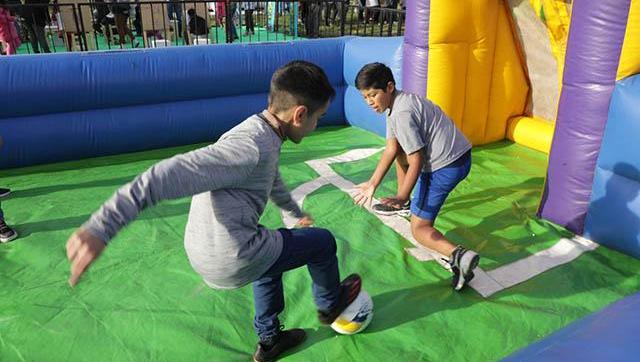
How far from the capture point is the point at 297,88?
1812mm

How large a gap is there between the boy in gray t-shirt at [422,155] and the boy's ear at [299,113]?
951 mm

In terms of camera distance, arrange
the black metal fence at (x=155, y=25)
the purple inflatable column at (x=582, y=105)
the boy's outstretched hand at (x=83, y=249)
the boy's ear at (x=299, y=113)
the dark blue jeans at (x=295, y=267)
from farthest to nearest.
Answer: the black metal fence at (x=155, y=25) < the purple inflatable column at (x=582, y=105) < the dark blue jeans at (x=295, y=267) < the boy's ear at (x=299, y=113) < the boy's outstretched hand at (x=83, y=249)

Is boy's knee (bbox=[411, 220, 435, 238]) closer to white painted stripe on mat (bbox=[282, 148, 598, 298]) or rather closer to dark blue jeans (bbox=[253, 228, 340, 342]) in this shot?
white painted stripe on mat (bbox=[282, 148, 598, 298])

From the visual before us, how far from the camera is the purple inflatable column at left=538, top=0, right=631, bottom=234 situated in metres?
2.92

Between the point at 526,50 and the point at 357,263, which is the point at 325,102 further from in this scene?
the point at 526,50

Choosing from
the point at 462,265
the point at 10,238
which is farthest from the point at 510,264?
the point at 10,238

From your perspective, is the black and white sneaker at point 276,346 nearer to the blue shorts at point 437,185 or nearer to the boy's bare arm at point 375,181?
the boy's bare arm at point 375,181

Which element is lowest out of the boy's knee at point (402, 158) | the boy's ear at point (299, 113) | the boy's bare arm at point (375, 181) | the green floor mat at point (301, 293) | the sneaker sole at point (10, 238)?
the green floor mat at point (301, 293)

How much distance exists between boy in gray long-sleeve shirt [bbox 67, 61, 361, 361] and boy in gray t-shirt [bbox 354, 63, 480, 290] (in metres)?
0.71

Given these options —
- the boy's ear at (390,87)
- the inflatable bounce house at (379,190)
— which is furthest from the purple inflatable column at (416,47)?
the boy's ear at (390,87)

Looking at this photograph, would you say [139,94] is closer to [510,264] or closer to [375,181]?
[375,181]

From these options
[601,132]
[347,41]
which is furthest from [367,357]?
[347,41]

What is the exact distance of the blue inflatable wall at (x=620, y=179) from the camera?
2.92 metres

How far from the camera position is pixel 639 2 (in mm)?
2797
